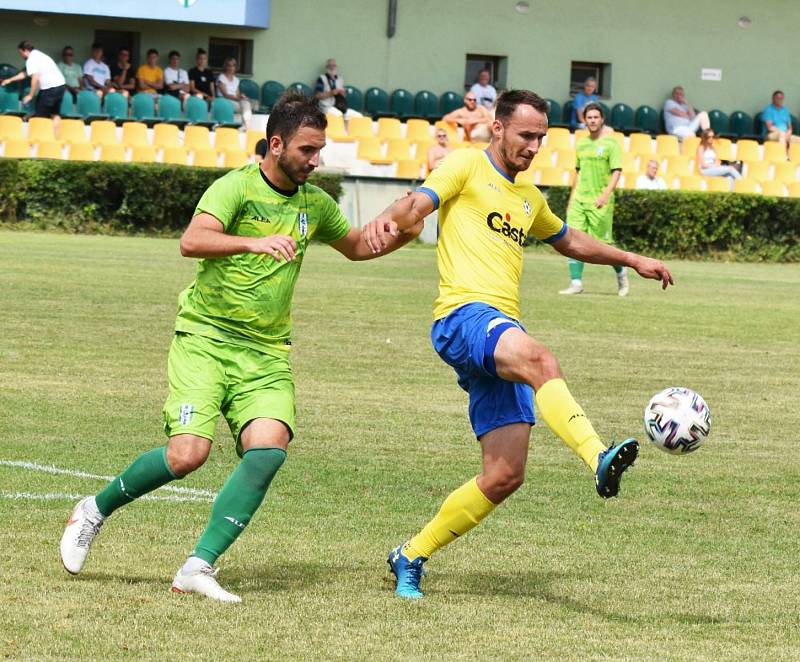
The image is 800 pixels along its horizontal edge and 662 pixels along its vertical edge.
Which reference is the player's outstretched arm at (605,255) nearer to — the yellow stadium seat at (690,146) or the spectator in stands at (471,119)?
the spectator in stands at (471,119)

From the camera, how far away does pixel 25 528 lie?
271 inches

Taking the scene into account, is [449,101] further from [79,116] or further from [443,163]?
[443,163]

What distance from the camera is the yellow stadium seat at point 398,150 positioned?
3008 cm

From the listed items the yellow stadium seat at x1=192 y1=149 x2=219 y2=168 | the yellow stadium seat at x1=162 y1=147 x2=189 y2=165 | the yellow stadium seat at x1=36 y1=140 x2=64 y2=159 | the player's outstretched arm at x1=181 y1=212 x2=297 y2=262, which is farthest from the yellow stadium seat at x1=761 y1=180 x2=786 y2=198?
the player's outstretched arm at x1=181 y1=212 x2=297 y2=262

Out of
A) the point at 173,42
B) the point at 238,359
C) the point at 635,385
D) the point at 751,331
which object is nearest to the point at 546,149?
the point at 173,42

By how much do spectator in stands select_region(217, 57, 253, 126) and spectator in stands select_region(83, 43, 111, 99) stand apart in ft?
7.74

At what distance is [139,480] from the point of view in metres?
6.04

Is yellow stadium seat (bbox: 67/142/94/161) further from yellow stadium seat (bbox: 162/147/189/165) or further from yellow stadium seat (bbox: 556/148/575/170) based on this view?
yellow stadium seat (bbox: 556/148/575/170)

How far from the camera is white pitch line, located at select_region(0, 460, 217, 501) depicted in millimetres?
7871

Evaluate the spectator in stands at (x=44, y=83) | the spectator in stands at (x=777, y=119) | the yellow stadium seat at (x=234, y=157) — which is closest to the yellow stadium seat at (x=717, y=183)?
the spectator in stands at (x=777, y=119)

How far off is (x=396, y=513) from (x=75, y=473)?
1809 mm

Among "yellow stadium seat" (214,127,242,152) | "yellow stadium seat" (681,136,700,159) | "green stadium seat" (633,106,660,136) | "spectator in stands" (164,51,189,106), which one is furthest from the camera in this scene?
"green stadium seat" (633,106,660,136)

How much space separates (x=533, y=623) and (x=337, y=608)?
73 centimetres

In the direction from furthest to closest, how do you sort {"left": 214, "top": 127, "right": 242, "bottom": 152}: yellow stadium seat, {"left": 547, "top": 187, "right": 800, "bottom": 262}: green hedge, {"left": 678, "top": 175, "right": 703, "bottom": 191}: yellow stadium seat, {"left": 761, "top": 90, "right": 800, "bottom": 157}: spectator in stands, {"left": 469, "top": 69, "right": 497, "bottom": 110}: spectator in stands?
{"left": 761, "top": 90, "right": 800, "bottom": 157}: spectator in stands, {"left": 469, "top": 69, "right": 497, "bottom": 110}: spectator in stands, {"left": 678, "top": 175, "right": 703, "bottom": 191}: yellow stadium seat, {"left": 214, "top": 127, "right": 242, "bottom": 152}: yellow stadium seat, {"left": 547, "top": 187, "right": 800, "bottom": 262}: green hedge
